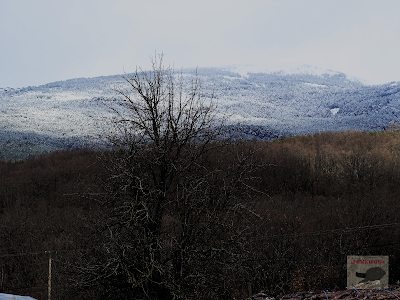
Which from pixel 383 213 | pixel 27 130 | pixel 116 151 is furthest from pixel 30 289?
pixel 27 130

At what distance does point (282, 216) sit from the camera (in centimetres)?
4069

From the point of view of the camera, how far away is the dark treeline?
28.4 meters

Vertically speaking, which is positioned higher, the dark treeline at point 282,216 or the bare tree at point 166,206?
the bare tree at point 166,206

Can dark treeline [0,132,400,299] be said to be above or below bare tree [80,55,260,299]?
below

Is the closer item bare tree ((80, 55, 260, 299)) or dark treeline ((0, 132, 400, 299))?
bare tree ((80, 55, 260, 299))

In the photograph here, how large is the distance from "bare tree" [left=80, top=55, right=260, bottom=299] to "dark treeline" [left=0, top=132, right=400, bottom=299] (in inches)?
32.6

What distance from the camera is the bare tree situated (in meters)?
12.8

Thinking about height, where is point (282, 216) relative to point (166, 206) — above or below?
below

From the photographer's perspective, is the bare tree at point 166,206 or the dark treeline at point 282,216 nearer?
the bare tree at point 166,206

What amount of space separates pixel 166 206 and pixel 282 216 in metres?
27.8

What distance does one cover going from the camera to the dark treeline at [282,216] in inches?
1119

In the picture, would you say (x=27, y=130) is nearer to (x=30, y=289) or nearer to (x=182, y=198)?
(x=30, y=289)

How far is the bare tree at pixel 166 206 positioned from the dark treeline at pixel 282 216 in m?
0.83

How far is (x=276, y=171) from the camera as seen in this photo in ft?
255
